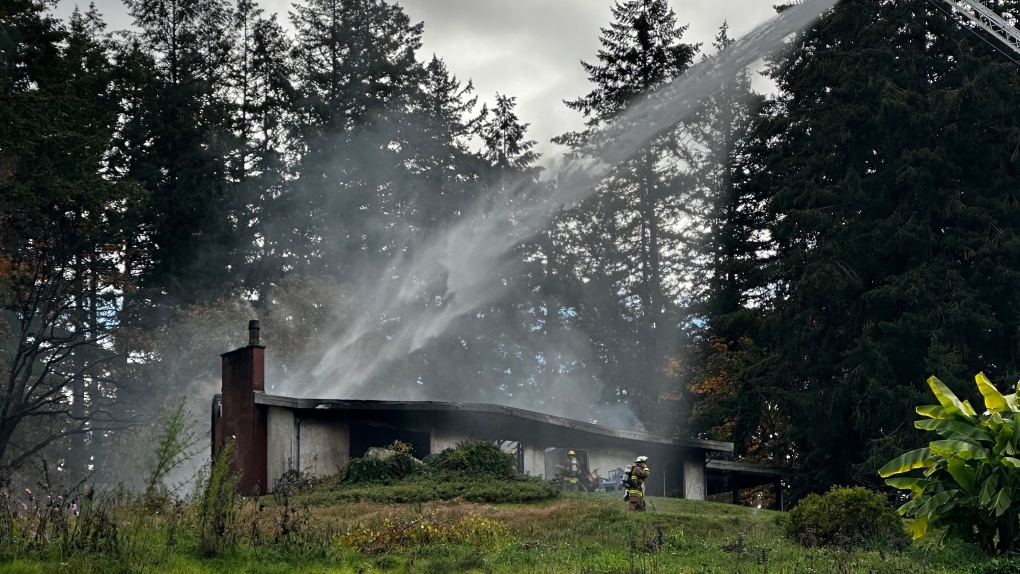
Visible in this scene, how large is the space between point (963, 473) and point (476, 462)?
15.1 meters

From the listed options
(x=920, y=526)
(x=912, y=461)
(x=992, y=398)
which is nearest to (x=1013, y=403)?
(x=992, y=398)

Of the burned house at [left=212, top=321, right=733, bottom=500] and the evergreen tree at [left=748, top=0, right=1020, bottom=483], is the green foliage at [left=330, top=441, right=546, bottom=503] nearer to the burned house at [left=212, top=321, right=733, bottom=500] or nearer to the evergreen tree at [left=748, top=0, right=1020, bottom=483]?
the burned house at [left=212, top=321, right=733, bottom=500]

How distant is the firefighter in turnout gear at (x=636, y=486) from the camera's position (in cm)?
2543

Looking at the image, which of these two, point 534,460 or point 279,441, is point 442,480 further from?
point 534,460

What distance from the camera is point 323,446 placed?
3225cm

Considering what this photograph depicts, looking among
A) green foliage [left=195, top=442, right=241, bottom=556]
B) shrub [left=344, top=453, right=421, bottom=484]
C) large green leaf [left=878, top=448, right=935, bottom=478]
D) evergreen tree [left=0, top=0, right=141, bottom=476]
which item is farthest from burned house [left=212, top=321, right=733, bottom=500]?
large green leaf [left=878, top=448, right=935, bottom=478]

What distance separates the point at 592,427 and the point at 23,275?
2467 centimetres

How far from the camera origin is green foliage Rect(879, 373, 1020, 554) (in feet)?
55.2

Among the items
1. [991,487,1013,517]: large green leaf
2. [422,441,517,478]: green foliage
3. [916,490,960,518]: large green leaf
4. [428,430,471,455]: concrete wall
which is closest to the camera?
[991,487,1013,517]: large green leaf

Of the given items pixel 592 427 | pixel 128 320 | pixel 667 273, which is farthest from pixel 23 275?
pixel 667 273

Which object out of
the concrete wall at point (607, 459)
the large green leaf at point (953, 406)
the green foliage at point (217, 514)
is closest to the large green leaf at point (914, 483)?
the large green leaf at point (953, 406)

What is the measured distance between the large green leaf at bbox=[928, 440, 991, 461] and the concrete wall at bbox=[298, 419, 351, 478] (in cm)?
1730

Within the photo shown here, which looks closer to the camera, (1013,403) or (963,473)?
(963,473)

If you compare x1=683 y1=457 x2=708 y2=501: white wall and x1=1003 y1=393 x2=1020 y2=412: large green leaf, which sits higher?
x1=1003 y1=393 x2=1020 y2=412: large green leaf
